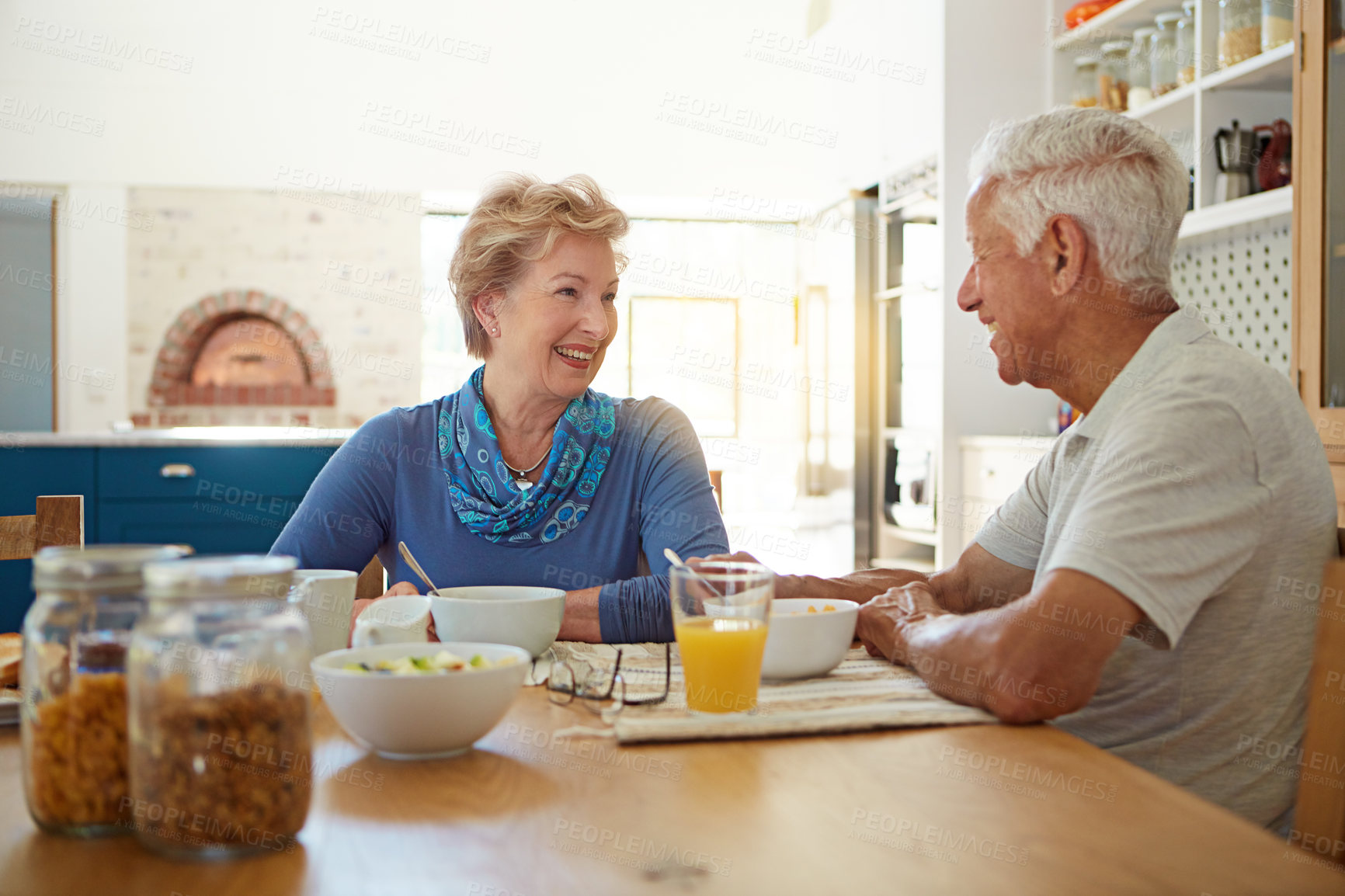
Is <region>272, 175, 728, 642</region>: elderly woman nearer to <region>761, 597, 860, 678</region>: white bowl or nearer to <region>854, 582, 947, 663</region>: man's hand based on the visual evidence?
<region>854, 582, 947, 663</region>: man's hand

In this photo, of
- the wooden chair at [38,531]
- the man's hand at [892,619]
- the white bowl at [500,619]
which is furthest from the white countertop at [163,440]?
the man's hand at [892,619]

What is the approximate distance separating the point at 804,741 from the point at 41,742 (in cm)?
50

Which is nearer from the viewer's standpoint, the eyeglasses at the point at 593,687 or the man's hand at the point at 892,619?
the eyeglasses at the point at 593,687

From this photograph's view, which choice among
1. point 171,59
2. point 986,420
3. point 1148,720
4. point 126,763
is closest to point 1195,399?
point 1148,720

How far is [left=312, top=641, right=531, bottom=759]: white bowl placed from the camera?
2.34 ft

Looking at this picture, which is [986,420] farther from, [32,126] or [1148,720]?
[32,126]

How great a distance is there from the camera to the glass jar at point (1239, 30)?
8.87 feet

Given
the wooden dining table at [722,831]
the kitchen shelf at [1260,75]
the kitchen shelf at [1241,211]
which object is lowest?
Answer: the wooden dining table at [722,831]

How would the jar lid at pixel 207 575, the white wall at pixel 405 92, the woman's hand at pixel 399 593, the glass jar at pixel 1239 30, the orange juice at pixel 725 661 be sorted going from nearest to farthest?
the jar lid at pixel 207 575 < the orange juice at pixel 725 661 < the woman's hand at pixel 399 593 < the glass jar at pixel 1239 30 < the white wall at pixel 405 92

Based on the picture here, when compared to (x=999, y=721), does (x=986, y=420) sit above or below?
above

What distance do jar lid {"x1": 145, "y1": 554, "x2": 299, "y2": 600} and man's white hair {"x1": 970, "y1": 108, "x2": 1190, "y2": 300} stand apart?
96 centimetres

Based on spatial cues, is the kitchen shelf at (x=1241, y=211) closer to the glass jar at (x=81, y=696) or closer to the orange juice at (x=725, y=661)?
the orange juice at (x=725, y=661)

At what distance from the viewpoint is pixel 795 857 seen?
58 centimetres

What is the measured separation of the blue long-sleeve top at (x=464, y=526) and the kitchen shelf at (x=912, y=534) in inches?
109
